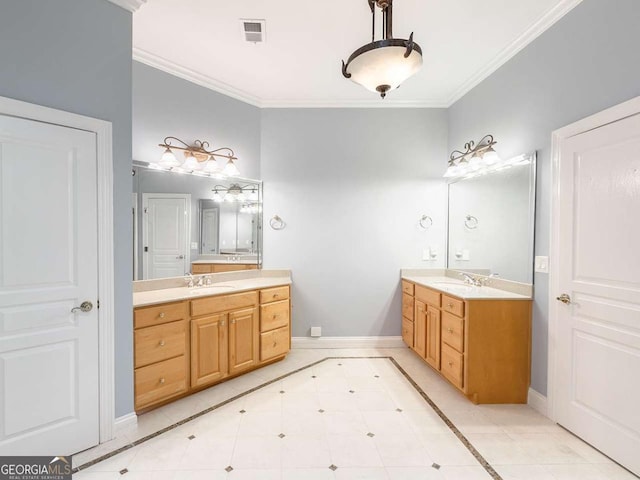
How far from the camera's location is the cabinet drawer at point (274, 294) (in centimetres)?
303

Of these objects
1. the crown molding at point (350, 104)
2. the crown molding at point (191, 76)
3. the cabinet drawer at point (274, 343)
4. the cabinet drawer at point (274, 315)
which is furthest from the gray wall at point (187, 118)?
the cabinet drawer at point (274, 343)

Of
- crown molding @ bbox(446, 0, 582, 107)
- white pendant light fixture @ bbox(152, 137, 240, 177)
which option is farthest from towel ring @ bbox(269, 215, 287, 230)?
crown molding @ bbox(446, 0, 582, 107)

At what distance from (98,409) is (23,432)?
1.10 feet

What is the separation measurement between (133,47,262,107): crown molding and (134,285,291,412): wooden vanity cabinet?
2.18 meters

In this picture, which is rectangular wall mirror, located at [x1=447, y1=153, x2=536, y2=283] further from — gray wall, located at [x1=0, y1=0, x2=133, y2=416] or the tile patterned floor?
gray wall, located at [x1=0, y1=0, x2=133, y2=416]

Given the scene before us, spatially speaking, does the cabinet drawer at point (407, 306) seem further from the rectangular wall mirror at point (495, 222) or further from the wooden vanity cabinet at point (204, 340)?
the wooden vanity cabinet at point (204, 340)

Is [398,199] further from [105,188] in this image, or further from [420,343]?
[105,188]

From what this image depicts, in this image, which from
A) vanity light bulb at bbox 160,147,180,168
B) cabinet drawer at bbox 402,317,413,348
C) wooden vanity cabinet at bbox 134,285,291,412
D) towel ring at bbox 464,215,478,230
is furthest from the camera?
cabinet drawer at bbox 402,317,413,348

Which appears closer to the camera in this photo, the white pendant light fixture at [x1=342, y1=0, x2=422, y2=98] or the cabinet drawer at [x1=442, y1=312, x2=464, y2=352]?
the white pendant light fixture at [x1=342, y1=0, x2=422, y2=98]

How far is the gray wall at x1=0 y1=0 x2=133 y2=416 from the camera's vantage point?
1.59 m

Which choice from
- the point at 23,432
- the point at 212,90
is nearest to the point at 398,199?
the point at 212,90

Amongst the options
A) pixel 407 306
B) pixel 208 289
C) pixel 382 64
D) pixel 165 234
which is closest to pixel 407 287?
pixel 407 306

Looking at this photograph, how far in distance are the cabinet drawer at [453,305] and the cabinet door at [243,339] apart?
178 cm

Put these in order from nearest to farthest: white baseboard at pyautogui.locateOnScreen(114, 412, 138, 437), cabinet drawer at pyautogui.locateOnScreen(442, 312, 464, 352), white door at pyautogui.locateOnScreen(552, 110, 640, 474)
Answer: white door at pyautogui.locateOnScreen(552, 110, 640, 474)
white baseboard at pyautogui.locateOnScreen(114, 412, 138, 437)
cabinet drawer at pyautogui.locateOnScreen(442, 312, 464, 352)
